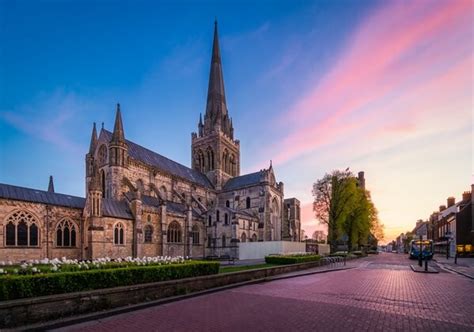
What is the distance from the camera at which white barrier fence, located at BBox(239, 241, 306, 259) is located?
36.9 meters

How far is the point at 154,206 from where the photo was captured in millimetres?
36438

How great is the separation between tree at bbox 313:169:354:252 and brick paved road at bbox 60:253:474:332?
31540mm

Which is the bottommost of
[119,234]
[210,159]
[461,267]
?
[461,267]

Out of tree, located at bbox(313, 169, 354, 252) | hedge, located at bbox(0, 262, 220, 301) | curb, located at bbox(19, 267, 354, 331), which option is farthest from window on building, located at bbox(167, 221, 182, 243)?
curb, located at bbox(19, 267, 354, 331)

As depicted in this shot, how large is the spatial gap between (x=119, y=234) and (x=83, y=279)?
22449 mm

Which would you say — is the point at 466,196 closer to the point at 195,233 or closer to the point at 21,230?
the point at 195,233

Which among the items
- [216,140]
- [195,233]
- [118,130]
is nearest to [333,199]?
[195,233]

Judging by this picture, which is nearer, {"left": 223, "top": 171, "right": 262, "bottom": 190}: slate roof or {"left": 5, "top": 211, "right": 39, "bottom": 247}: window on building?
{"left": 5, "top": 211, "right": 39, "bottom": 247}: window on building

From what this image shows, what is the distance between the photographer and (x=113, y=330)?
288 inches

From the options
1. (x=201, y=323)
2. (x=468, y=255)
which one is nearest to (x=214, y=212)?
(x=201, y=323)

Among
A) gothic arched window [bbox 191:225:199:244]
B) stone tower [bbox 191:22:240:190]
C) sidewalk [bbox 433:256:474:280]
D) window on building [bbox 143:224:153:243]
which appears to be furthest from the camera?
stone tower [bbox 191:22:240:190]

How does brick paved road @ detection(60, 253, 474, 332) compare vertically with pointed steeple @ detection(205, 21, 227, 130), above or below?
below

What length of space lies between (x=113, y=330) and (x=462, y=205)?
200ft

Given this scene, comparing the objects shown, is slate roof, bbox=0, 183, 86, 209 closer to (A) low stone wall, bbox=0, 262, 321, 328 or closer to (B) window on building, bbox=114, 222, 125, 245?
(B) window on building, bbox=114, 222, 125, 245
